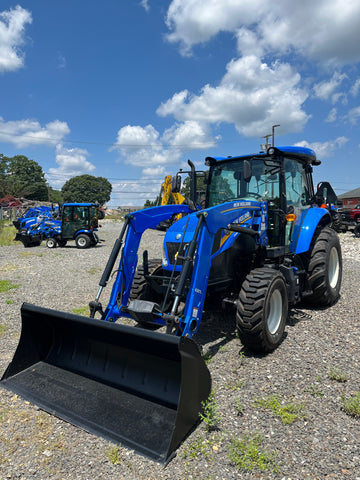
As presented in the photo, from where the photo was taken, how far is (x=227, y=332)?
5074 mm

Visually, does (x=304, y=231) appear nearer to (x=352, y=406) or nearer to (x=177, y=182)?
(x=177, y=182)

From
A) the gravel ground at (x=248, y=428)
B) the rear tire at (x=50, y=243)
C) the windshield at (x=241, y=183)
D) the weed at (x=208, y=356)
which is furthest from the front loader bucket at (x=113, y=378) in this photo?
the rear tire at (x=50, y=243)

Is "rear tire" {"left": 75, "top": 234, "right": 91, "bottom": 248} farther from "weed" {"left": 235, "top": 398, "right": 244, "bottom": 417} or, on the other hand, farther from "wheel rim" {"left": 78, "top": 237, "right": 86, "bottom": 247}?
"weed" {"left": 235, "top": 398, "right": 244, "bottom": 417}

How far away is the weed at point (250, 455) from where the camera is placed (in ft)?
8.18

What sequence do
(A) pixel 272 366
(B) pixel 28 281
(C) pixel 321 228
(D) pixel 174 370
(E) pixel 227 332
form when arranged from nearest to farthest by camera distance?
(D) pixel 174 370
(A) pixel 272 366
(E) pixel 227 332
(C) pixel 321 228
(B) pixel 28 281

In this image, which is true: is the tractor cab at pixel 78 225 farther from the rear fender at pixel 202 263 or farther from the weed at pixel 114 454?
the weed at pixel 114 454

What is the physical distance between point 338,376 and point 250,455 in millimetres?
1571

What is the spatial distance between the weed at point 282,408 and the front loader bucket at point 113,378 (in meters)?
0.64

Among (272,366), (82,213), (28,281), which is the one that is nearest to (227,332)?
(272,366)

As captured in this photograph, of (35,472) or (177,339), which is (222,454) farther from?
(35,472)

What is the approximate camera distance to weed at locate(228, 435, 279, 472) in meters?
2.49

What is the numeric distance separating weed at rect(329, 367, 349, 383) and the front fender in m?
2.21

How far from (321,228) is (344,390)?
147 inches

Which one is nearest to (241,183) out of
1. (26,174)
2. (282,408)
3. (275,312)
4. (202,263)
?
(275,312)
